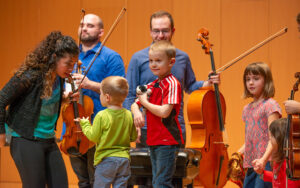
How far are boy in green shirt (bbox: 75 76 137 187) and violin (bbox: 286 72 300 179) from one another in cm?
94

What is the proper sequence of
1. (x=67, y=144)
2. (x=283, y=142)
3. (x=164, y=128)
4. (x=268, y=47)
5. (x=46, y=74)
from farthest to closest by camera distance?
1. (x=268, y=47)
2. (x=67, y=144)
3. (x=283, y=142)
4. (x=164, y=128)
5. (x=46, y=74)

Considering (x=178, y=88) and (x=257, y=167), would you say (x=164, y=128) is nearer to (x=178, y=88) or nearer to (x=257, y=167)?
(x=178, y=88)

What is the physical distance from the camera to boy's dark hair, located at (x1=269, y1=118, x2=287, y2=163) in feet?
8.89

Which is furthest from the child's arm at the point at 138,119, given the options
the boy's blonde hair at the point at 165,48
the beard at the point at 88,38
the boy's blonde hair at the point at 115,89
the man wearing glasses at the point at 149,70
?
the beard at the point at 88,38

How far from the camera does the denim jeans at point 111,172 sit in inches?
101

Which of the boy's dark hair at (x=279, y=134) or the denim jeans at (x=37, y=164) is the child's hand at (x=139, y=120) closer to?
the denim jeans at (x=37, y=164)

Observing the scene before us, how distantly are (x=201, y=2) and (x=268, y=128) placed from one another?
2378 millimetres

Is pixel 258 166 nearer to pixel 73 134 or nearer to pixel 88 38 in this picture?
pixel 73 134

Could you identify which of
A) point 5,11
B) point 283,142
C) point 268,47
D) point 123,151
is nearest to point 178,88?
point 123,151

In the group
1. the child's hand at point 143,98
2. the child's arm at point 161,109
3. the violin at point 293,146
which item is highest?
the child's hand at point 143,98

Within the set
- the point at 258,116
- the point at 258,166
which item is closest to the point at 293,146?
the point at 258,166

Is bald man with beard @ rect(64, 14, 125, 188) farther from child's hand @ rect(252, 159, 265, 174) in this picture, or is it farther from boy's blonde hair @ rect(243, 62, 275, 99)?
child's hand @ rect(252, 159, 265, 174)

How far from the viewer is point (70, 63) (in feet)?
8.16

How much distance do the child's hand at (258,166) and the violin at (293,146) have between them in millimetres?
328
